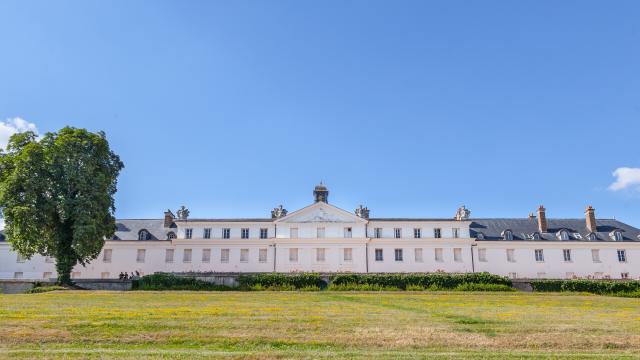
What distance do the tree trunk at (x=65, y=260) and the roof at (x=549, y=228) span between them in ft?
117

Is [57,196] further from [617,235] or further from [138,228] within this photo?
[617,235]

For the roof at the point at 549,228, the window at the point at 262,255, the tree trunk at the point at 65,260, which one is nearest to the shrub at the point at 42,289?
the tree trunk at the point at 65,260

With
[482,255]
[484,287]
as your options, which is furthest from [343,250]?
[484,287]

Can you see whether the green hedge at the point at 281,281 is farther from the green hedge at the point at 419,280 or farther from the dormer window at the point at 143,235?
the dormer window at the point at 143,235

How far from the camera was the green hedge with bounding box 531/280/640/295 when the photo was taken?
115 ft

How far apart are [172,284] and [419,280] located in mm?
17275

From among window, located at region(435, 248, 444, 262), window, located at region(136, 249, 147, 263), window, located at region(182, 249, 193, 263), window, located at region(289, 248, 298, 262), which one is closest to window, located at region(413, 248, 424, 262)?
window, located at region(435, 248, 444, 262)

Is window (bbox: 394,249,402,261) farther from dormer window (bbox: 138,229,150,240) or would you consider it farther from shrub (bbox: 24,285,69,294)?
shrub (bbox: 24,285,69,294)

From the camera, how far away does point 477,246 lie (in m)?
47.7

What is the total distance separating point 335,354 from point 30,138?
3295 centimetres

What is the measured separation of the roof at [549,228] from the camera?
4878cm

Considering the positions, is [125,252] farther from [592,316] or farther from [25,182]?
[592,316]

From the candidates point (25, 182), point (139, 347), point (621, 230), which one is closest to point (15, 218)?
point (25, 182)

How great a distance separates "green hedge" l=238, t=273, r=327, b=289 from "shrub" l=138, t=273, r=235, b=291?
134 cm
